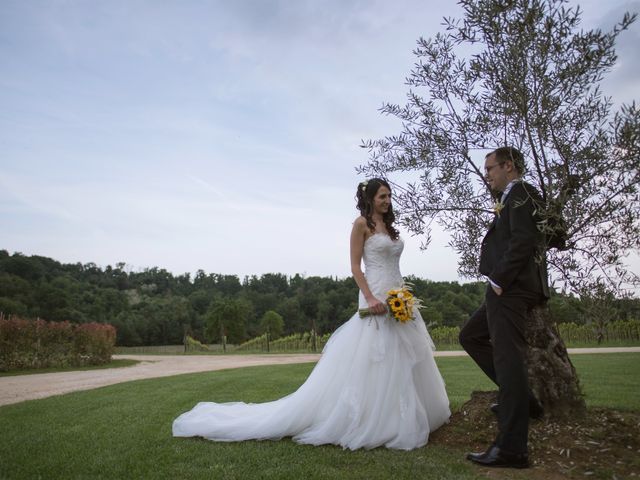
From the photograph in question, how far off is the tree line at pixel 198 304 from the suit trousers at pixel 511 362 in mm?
35727

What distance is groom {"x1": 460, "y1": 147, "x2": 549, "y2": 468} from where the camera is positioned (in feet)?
13.6

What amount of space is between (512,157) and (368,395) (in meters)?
3.15

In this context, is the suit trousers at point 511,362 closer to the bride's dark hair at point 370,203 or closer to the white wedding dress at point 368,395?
the white wedding dress at point 368,395

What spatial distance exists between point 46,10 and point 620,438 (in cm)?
1645

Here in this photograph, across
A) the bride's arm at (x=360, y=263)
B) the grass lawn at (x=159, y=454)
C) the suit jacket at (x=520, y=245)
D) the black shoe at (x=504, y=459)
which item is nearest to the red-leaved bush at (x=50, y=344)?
the grass lawn at (x=159, y=454)

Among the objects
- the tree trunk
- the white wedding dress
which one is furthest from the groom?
the white wedding dress

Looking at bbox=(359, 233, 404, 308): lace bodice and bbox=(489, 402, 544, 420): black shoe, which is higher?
bbox=(359, 233, 404, 308): lace bodice

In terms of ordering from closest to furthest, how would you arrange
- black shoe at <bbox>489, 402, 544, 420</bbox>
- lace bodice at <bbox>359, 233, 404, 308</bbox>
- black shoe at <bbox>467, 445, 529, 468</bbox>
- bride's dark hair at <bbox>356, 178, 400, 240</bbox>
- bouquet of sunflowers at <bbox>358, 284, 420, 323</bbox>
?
black shoe at <bbox>467, 445, 529, 468</bbox> < black shoe at <bbox>489, 402, 544, 420</bbox> < bouquet of sunflowers at <bbox>358, 284, 420, 323</bbox> < lace bodice at <bbox>359, 233, 404, 308</bbox> < bride's dark hair at <bbox>356, 178, 400, 240</bbox>

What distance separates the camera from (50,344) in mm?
22438

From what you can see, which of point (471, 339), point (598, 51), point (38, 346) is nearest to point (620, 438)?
point (471, 339)

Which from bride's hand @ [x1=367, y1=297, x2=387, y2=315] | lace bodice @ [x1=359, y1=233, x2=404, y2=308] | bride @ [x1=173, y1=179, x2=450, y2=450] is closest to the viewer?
bride @ [x1=173, y1=179, x2=450, y2=450]

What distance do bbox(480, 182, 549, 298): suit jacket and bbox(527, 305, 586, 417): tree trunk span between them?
2.15ft

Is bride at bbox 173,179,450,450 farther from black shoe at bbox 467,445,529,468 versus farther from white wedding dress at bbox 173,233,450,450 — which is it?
black shoe at bbox 467,445,529,468

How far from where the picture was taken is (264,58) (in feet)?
52.9
